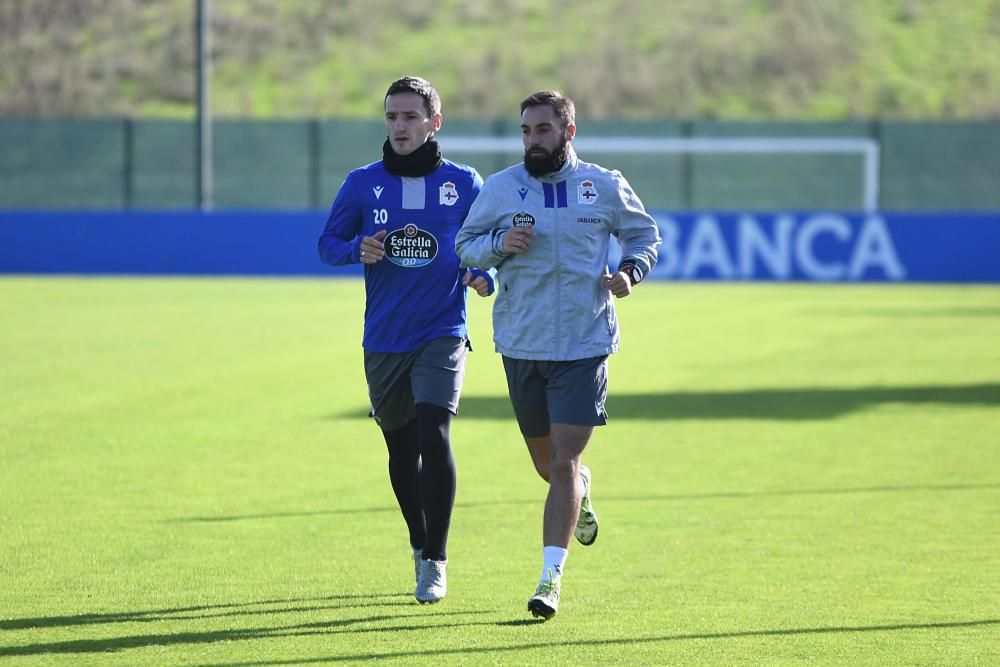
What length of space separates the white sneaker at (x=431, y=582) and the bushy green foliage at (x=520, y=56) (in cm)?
4486

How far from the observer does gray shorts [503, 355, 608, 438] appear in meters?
7.05

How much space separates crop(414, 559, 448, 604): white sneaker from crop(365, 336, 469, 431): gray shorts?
631mm

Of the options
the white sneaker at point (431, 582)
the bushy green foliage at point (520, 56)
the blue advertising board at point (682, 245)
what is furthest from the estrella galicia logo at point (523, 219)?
the bushy green foliage at point (520, 56)

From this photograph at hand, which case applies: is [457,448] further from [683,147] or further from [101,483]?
[683,147]

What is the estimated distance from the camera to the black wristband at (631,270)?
708 cm

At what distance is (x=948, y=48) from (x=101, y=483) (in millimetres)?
49110

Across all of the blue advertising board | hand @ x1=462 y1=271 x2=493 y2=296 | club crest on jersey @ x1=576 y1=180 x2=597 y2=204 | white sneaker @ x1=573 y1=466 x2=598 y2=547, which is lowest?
the blue advertising board

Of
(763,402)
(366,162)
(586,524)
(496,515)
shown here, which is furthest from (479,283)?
(366,162)

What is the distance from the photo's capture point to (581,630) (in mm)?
6695

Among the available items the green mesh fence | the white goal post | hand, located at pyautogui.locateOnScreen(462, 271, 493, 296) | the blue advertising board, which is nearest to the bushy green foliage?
the green mesh fence

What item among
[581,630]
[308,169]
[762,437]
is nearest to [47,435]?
[762,437]

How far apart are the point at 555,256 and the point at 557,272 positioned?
6cm

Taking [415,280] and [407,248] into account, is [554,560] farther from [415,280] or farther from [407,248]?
[407,248]

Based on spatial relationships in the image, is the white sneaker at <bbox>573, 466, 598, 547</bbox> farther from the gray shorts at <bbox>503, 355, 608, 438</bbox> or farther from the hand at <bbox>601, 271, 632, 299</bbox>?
the hand at <bbox>601, 271, 632, 299</bbox>
